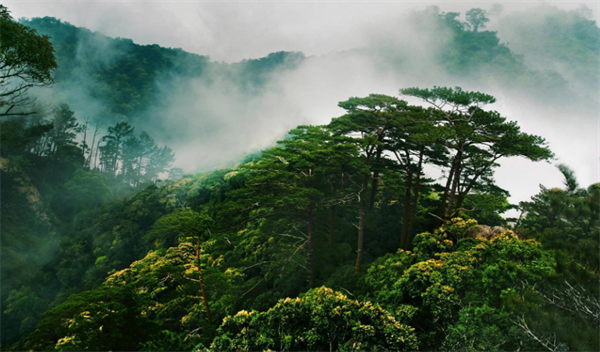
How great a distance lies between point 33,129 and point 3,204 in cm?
854

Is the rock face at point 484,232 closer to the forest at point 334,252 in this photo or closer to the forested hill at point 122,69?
the forest at point 334,252

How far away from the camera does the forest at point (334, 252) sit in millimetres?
5852

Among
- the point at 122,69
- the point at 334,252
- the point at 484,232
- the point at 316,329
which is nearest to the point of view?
the point at 316,329

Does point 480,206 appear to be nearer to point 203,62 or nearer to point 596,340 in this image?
point 596,340

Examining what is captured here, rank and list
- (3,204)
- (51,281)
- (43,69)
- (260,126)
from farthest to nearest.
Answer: (260,126) < (3,204) < (51,281) < (43,69)

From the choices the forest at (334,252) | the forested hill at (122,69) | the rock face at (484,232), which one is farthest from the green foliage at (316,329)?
the forested hill at (122,69)

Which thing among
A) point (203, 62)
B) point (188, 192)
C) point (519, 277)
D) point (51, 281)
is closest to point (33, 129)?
point (51, 281)

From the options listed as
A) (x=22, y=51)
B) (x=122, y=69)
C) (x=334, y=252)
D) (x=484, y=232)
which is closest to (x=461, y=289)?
(x=484, y=232)

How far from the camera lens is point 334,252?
47.4 ft

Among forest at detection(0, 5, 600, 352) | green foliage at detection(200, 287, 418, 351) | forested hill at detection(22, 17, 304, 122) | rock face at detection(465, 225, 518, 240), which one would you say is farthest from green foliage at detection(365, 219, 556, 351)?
forested hill at detection(22, 17, 304, 122)

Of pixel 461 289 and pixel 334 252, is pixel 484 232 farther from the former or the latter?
pixel 334 252

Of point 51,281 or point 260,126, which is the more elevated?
point 260,126

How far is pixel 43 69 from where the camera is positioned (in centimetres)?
1094

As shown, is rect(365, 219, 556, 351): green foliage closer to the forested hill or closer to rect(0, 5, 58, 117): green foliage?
rect(0, 5, 58, 117): green foliage
